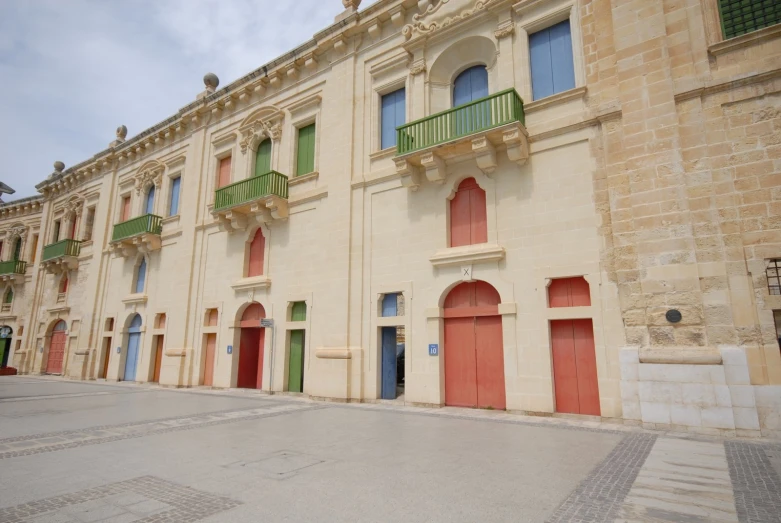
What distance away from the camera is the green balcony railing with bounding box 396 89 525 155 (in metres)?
10.9

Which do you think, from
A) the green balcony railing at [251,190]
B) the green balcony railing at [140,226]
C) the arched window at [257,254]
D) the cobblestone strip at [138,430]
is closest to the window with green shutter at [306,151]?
the green balcony railing at [251,190]

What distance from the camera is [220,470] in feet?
17.8

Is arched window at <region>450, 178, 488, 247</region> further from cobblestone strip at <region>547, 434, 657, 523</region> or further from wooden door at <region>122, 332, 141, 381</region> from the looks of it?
wooden door at <region>122, 332, 141, 381</region>

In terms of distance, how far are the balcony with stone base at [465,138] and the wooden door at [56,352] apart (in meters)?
24.4

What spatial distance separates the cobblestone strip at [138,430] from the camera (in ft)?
22.2

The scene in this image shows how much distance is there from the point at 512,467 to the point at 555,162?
303 inches

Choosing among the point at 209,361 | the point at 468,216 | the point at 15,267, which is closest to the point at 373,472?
the point at 468,216

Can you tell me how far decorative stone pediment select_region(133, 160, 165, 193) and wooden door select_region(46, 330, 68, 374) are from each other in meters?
10.4

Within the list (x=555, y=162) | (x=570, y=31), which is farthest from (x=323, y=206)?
(x=570, y=31)

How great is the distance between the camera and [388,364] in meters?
13.1

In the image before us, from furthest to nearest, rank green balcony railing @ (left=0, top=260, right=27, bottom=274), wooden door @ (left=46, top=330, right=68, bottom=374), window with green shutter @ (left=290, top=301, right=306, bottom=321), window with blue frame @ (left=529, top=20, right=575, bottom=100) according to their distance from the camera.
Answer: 1. green balcony railing @ (left=0, top=260, right=27, bottom=274)
2. wooden door @ (left=46, top=330, right=68, bottom=374)
3. window with green shutter @ (left=290, top=301, right=306, bottom=321)
4. window with blue frame @ (left=529, top=20, right=575, bottom=100)

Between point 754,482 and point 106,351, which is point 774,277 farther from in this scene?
point 106,351

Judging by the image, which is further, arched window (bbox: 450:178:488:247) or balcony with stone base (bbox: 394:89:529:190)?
arched window (bbox: 450:178:488:247)

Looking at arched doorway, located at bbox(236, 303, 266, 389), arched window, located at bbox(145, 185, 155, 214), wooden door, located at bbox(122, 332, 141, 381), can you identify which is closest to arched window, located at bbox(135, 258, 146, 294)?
wooden door, located at bbox(122, 332, 141, 381)
